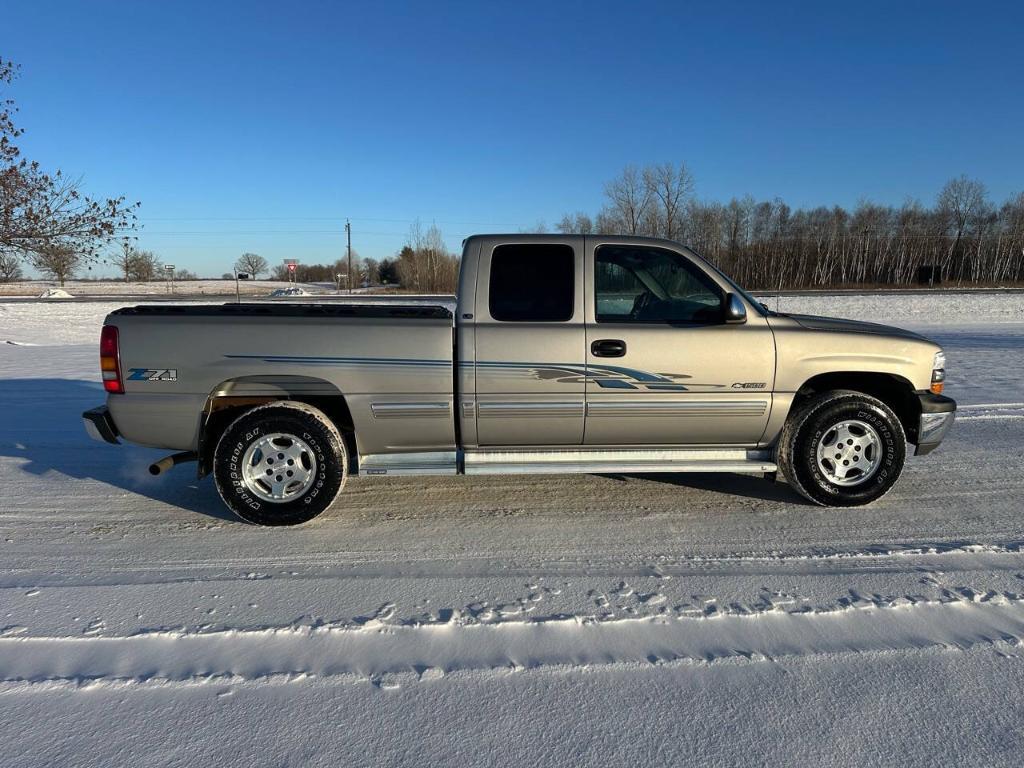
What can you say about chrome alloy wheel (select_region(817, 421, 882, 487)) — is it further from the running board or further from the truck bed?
the truck bed

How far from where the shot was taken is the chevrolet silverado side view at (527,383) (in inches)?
157

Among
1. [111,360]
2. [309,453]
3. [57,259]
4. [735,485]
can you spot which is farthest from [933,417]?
[57,259]

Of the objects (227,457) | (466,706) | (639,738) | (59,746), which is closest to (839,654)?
(639,738)

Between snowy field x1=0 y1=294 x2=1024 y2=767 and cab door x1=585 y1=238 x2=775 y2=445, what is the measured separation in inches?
23.4

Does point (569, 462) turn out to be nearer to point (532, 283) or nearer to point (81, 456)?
point (532, 283)

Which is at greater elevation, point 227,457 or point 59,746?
point 227,457

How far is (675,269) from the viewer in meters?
4.35

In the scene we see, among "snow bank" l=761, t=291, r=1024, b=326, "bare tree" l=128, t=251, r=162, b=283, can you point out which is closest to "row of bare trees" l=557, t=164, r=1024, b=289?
"snow bank" l=761, t=291, r=1024, b=326

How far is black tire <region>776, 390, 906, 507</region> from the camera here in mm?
4267

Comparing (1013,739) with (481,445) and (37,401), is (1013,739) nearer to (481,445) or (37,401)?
(481,445)

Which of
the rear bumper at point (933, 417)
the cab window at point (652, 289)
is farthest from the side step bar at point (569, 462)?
the rear bumper at point (933, 417)

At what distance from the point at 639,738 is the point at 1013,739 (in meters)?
1.29

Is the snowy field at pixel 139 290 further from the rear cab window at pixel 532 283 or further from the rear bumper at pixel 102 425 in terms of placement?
the rear cab window at pixel 532 283

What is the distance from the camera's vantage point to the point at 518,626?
281 centimetres
